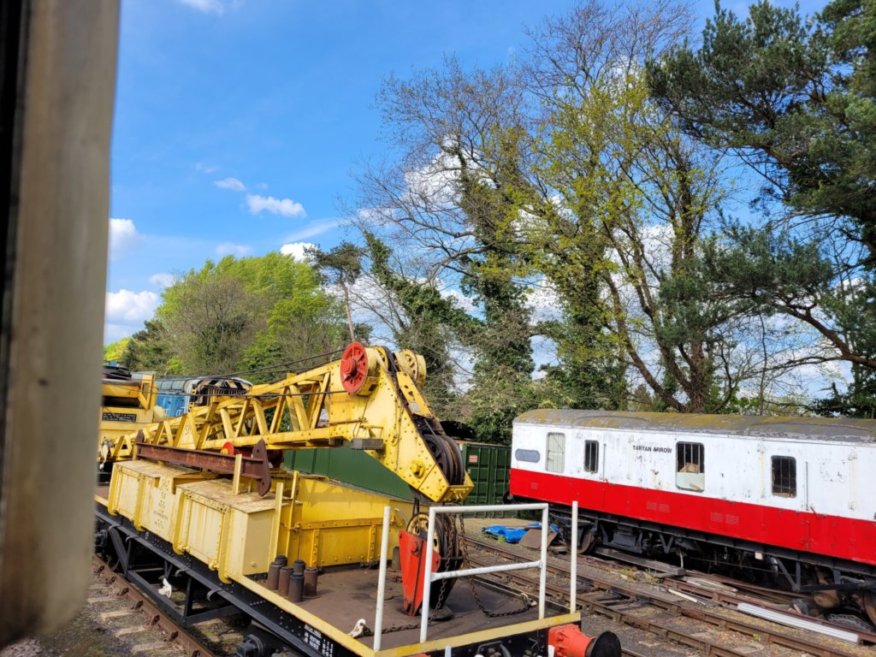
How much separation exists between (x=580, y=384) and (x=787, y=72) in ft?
34.1

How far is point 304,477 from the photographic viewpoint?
6.87 m

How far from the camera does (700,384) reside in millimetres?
17938

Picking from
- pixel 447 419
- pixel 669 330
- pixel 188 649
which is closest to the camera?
pixel 188 649

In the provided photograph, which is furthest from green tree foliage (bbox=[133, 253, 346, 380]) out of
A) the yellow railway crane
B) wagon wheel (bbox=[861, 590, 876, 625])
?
wagon wheel (bbox=[861, 590, 876, 625])

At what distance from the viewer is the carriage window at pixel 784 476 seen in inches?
419

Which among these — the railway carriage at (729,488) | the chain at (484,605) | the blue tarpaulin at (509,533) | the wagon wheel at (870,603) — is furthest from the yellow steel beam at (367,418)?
the blue tarpaulin at (509,533)

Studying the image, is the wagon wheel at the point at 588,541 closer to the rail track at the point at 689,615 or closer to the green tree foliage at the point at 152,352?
the rail track at the point at 689,615

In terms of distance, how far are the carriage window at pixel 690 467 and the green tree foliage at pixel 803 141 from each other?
3570mm

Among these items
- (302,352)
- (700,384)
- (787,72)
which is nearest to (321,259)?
(302,352)

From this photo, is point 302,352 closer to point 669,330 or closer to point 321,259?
point 321,259

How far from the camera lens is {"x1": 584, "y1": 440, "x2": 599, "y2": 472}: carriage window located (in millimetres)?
14039

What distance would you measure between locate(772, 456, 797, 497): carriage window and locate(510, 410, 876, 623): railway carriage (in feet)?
0.06

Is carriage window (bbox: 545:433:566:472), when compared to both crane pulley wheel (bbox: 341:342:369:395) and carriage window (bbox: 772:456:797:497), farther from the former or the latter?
crane pulley wheel (bbox: 341:342:369:395)

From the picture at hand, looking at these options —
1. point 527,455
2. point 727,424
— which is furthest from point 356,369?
point 527,455
